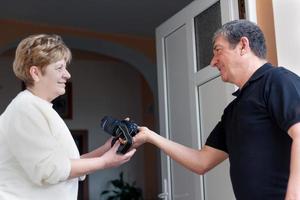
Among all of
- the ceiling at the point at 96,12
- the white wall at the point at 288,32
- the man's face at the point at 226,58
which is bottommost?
the man's face at the point at 226,58

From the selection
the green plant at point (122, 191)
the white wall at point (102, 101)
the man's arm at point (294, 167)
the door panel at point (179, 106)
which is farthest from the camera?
the white wall at point (102, 101)

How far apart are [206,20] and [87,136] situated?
4.84 m

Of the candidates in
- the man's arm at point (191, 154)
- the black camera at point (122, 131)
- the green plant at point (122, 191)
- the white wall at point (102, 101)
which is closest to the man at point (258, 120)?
the man's arm at point (191, 154)

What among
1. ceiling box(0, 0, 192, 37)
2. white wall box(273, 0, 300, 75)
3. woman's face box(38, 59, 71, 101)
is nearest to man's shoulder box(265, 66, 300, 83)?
woman's face box(38, 59, 71, 101)

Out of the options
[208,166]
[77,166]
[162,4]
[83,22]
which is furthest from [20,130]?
[83,22]

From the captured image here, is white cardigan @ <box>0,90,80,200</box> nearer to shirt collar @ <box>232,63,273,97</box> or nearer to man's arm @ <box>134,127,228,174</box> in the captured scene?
man's arm @ <box>134,127,228,174</box>

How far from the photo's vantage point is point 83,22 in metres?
5.29

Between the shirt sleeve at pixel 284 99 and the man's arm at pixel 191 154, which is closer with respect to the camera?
the shirt sleeve at pixel 284 99

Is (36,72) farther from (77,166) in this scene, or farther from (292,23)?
(292,23)

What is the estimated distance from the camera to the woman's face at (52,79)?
188cm

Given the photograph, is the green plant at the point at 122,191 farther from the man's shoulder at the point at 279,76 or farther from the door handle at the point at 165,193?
the man's shoulder at the point at 279,76

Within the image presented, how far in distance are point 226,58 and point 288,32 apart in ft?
2.63

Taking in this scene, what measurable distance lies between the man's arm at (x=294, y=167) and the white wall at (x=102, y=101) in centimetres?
619

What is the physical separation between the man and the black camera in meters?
0.33
